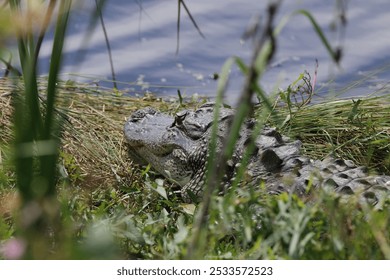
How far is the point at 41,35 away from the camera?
87.4 inches

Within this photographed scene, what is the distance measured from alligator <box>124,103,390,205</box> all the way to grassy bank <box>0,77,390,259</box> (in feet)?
0.40

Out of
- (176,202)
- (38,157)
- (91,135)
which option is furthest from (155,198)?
(38,157)

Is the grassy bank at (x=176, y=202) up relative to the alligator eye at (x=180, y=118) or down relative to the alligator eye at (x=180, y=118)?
down

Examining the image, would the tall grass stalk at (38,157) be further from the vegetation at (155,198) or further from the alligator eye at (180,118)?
the alligator eye at (180,118)

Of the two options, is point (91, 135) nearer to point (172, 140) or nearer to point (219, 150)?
point (172, 140)

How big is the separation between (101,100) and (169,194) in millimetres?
1745

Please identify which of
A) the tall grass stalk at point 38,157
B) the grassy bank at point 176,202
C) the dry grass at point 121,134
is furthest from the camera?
the dry grass at point 121,134

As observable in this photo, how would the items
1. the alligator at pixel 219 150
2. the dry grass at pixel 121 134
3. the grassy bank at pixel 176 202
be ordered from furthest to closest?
the dry grass at pixel 121 134 < the alligator at pixel 219 150 < the grassy bank at pixel 176 202

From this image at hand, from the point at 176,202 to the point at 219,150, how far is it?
1.39ft

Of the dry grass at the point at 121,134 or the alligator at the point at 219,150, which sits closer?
the alligator at the point at 219,150

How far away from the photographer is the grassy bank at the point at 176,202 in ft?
6.50

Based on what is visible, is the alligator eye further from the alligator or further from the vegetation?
the vegetation

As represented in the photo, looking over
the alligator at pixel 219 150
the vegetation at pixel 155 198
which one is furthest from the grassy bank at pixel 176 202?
the alligator at pixel 219 150
